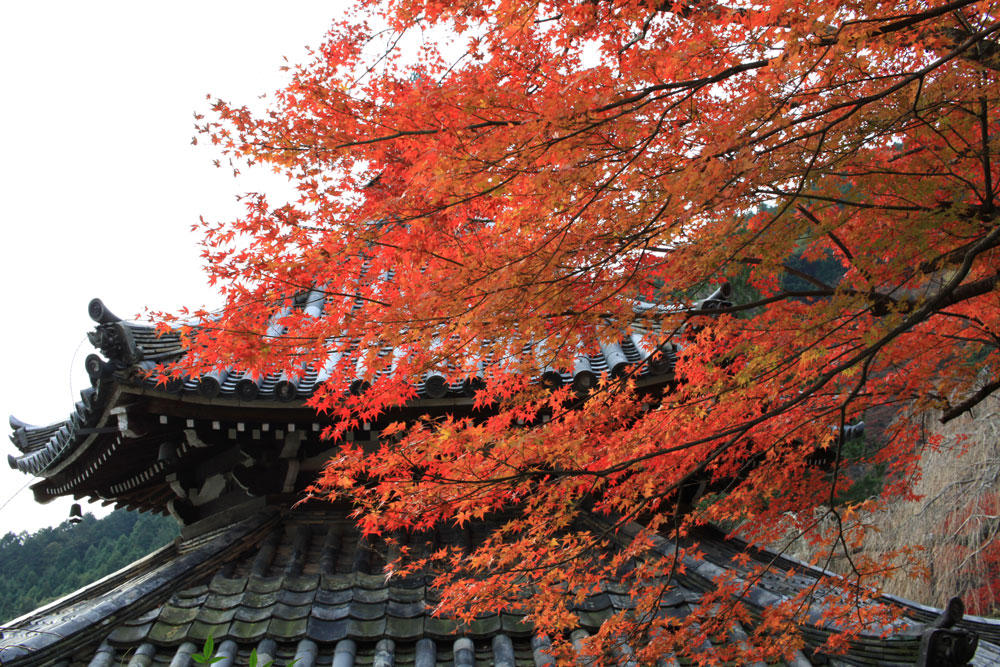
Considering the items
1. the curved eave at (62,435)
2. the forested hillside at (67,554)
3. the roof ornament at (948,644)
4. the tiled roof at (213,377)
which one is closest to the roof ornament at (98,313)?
the tiled roof at (213,377)

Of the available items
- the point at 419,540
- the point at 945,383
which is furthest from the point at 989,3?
the point at 419,540

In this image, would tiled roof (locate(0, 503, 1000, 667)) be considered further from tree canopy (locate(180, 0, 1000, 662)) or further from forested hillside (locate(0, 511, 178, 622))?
forested hillside (locate(0, 511, 178, 622))

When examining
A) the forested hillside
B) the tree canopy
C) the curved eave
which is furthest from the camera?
the forested hillside

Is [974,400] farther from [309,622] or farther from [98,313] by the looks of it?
[98,313]

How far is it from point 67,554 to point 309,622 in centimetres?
2593

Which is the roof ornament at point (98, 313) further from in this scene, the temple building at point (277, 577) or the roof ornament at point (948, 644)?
the roof ornament at point (948, 644)

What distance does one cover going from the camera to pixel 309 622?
4.26 metres

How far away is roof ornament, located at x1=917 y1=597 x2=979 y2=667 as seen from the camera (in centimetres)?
371

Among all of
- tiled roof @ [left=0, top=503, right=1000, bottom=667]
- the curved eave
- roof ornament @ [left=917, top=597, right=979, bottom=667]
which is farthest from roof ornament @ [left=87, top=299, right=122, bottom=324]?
roof ornament @ [left=917, top=597, right=979, bottom=667]

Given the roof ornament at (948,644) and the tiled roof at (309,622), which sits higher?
the tiled roof at (309,622)

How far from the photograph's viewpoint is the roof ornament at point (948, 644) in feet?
12.2

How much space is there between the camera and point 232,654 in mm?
4016

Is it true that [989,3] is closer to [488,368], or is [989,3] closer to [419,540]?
[488,368]

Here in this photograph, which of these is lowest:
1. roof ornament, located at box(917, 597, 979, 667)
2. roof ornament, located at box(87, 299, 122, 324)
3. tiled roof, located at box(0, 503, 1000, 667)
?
roof ornament, located at box(917, 597, 979, 667)
